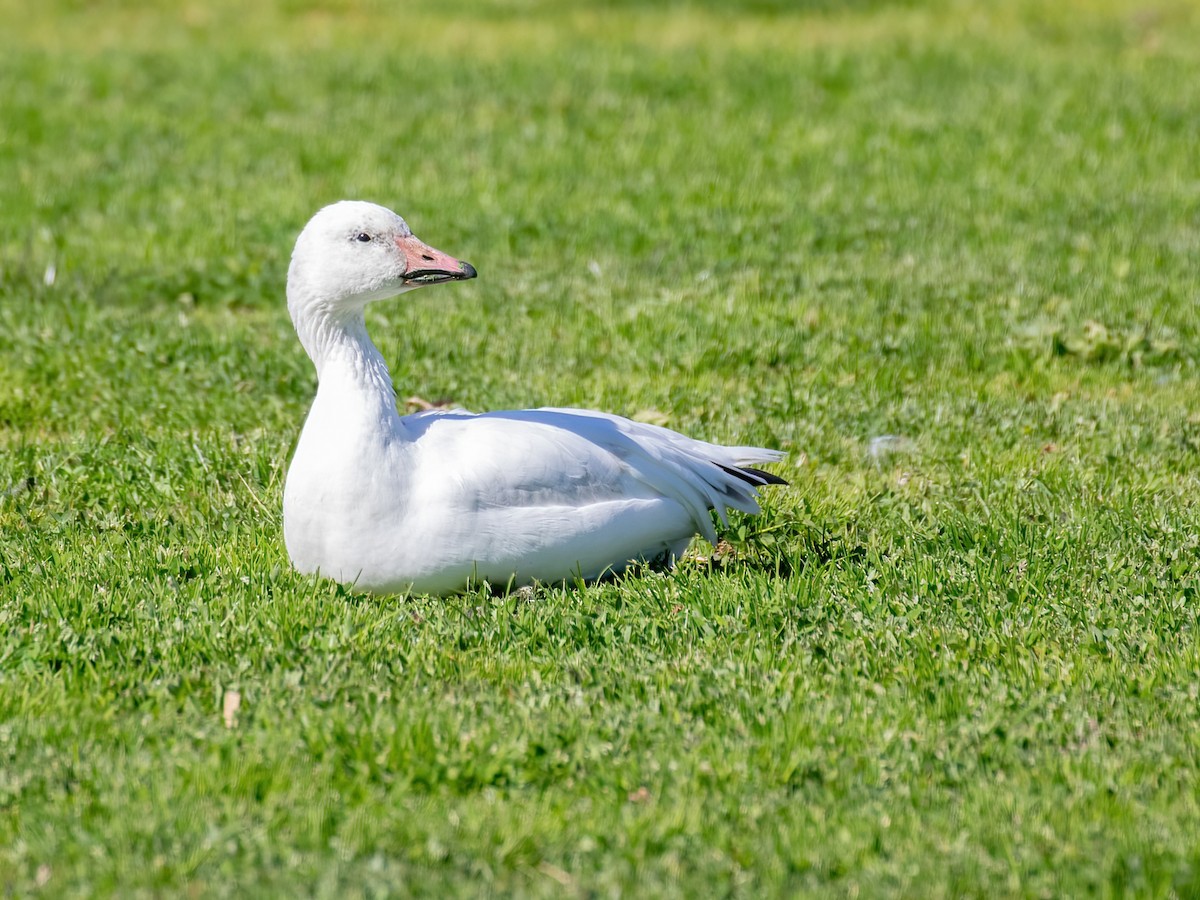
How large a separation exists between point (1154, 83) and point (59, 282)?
903 centimetres

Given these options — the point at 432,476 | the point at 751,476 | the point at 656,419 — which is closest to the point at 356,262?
the point at 432,476

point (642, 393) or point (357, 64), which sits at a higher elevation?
point (357, 64)

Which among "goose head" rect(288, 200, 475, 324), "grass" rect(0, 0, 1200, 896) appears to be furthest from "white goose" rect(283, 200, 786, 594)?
"grass" rect(0, 0, 1200, 896)

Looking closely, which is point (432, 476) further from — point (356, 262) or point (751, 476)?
point (751, 476)

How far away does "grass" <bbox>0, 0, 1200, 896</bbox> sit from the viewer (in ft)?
12.4

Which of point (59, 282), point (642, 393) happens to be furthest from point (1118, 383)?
point (59, 282)

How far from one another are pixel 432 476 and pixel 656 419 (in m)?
2.28

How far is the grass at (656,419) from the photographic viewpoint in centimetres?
379

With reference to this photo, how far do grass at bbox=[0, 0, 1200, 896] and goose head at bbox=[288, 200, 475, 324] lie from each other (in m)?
0.95

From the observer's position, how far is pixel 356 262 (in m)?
5.15

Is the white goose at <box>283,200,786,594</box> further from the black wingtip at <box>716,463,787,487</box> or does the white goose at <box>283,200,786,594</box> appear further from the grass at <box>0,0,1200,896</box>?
the grass at <box>0,0,1200,896</box>

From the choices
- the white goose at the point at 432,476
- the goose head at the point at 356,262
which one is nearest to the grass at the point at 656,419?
the white goose at the point at 432,476

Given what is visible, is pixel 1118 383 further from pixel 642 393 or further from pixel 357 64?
pixel 357 64

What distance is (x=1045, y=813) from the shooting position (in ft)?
12.5
